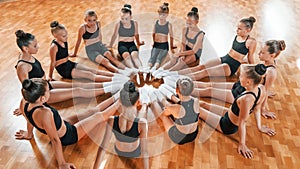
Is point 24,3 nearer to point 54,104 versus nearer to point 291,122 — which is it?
point 54,104

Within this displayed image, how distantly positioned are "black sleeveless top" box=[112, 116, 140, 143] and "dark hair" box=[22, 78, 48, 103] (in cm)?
48

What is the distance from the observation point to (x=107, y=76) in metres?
2.95

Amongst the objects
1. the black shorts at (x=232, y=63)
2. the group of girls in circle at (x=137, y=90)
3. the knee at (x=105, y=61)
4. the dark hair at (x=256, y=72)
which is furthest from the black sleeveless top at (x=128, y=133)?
the black shorts at (x=232, y=63)

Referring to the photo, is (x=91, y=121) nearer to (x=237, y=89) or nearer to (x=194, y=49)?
(x=237, y=89)

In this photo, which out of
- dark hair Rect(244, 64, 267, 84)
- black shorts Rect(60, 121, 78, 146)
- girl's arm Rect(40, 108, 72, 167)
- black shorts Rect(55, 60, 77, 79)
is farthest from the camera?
black shorts Rect(55, 60, 77, 79)

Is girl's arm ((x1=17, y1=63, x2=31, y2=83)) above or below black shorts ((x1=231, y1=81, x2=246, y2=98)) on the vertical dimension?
above

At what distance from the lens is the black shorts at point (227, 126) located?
2.29 meters

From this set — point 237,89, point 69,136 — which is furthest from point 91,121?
point 237,89

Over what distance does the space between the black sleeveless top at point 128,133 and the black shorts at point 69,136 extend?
1.14 feet

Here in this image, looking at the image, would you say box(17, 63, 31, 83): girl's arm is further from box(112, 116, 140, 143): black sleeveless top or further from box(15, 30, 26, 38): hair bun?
box(112, 116, 140, 143): black sleeveless top

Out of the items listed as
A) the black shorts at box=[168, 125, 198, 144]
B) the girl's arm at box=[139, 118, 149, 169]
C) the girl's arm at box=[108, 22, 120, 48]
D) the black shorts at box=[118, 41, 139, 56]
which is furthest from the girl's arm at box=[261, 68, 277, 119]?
the girl's arm at box=[108, 22, 120, 48]

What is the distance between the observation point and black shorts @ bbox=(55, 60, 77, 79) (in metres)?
2.87

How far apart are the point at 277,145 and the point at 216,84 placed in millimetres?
775

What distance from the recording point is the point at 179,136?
7.29 ft
